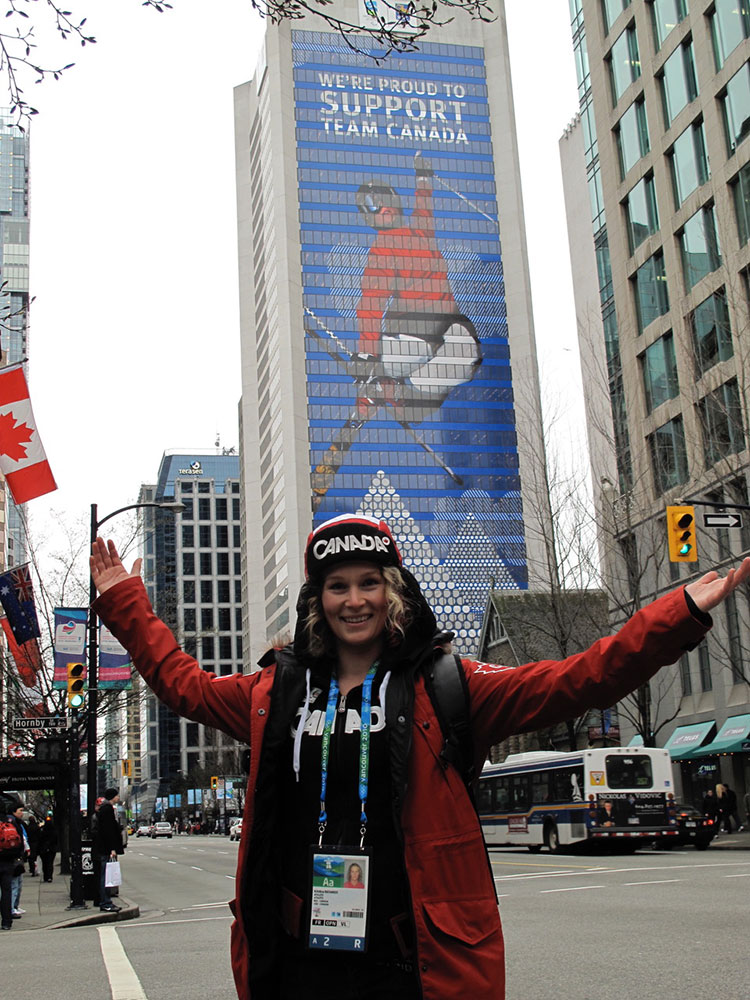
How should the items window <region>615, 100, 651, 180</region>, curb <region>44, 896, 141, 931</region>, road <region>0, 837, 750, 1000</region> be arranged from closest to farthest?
road <region>0, 837, 750, 1000</region> → curb <region>44, 896, 141, 931</region> → window <region>615, 100, 651, 180</region>

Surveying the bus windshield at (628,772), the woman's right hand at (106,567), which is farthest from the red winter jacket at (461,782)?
the bus windshield at (628,772)

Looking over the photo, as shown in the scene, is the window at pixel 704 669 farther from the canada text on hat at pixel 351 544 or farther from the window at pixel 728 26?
the canada text on hat at pixel 351 544

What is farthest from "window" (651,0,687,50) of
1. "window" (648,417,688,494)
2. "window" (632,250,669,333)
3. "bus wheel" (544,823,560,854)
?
"bus wheel" (544,823,560,854)

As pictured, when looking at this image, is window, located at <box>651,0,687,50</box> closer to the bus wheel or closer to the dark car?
the dark car

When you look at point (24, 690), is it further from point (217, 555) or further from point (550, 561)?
point (217, 555)

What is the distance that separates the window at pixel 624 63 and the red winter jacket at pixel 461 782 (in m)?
49.7

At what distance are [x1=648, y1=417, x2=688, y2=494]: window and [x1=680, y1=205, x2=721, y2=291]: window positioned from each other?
532 cm

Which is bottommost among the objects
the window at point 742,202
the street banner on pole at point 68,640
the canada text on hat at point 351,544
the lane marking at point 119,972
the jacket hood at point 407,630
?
the lane marking at point 119,972

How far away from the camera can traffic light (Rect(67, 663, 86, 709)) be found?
866 inches

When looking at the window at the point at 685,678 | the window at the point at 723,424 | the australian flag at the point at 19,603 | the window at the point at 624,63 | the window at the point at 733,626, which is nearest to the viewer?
the australian flag at the point at 19,603

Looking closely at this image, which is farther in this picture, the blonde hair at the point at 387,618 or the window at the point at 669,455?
the window at the point at 669,455

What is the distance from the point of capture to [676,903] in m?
13.6

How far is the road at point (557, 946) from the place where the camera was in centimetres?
840

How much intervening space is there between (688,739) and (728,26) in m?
25.2
